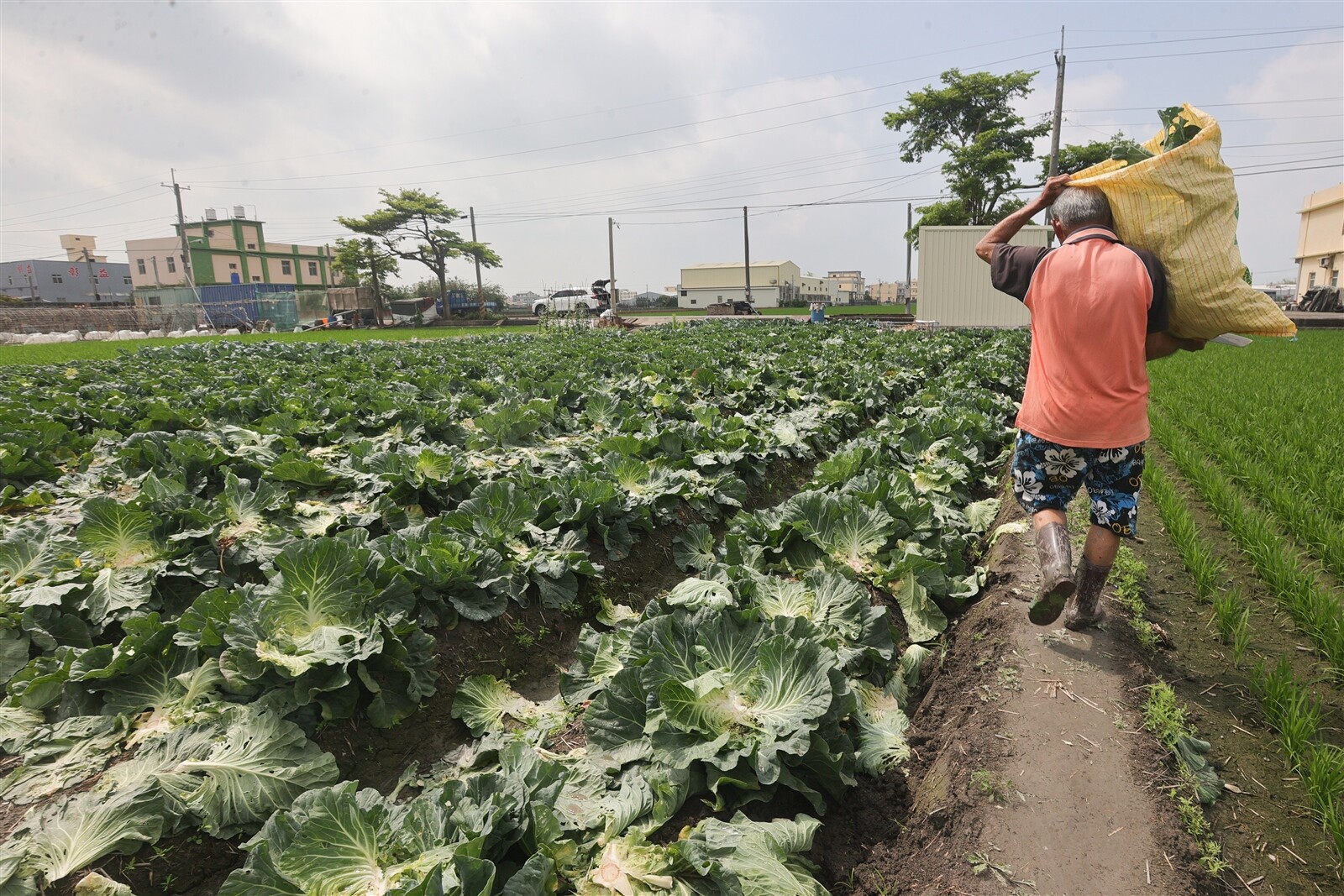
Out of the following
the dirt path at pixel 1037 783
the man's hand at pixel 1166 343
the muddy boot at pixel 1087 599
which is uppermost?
the man's hand at pixel 1166 343

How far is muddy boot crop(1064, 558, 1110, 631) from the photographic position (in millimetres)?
2826

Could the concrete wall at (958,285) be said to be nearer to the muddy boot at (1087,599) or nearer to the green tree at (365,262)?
the muddy boot at (1087,599)

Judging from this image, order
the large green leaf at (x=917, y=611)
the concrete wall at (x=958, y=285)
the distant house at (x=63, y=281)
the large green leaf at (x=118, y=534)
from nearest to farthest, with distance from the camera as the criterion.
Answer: the large green leaf at (x=917, y=611) < the large green leaf at (x=118, y=534) < the concrete wall at (x=958, y=285) < the distant house at (x=63, y=281)

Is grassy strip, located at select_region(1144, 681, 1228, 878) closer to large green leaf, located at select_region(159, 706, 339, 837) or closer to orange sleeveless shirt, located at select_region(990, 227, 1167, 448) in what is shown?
orange sleeveless shirt, located at select_region(990, 227, 1167, 448)

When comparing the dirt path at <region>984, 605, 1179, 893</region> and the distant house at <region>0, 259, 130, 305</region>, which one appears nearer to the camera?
the dirt path at <region>984, 605, 1179, 893</region>

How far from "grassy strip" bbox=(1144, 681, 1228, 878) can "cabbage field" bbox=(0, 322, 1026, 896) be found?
0.84 m

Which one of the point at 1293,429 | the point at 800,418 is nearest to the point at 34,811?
the point at 800,418

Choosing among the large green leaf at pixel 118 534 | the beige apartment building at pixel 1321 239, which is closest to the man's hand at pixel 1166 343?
the large green leaf at pixel 118 534

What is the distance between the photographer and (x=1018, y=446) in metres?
2.96

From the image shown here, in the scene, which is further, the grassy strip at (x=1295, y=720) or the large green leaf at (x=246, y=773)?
the large green leaf at (x=246, y=773)

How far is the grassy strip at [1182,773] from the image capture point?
1.86 metres

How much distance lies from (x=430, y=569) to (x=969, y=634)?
2595mm

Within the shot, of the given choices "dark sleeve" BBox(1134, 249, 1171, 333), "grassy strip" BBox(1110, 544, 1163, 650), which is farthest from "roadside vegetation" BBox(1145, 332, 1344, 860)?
"dark sleeve" BBox(1134, 249, 1171, 333)

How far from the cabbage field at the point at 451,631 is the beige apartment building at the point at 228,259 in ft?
199
